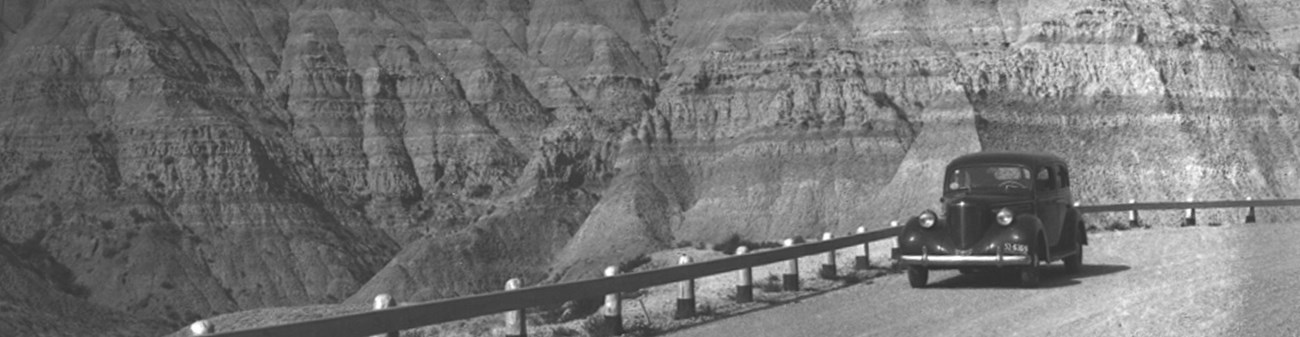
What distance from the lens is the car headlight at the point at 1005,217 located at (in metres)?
23.6

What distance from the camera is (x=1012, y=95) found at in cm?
7831

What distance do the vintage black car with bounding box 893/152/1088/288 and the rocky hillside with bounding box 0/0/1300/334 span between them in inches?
1790

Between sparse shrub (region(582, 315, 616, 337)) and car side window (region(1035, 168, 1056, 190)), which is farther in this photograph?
car side window (region(1035, 168, 1056, 190))

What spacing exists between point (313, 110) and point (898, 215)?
291 feet

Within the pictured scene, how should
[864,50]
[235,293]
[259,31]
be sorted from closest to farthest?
[864,50], [235,293], [259,31]

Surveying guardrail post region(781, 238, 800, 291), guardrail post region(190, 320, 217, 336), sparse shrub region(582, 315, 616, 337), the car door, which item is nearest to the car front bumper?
the car door

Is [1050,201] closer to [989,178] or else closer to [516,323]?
[989,178]

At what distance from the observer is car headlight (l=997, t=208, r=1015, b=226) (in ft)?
77.3

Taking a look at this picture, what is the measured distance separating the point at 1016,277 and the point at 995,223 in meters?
1.91

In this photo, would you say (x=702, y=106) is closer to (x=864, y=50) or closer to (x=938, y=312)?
(x=864, y=50)

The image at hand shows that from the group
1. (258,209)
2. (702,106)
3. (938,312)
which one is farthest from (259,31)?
(938,312)

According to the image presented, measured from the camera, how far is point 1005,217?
23.6 m

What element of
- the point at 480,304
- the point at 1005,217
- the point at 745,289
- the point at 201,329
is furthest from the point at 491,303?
the point at 1005,217

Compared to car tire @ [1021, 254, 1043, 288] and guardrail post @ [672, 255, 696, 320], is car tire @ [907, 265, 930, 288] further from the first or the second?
guardrail post @ [672, 255, 696, 320]
